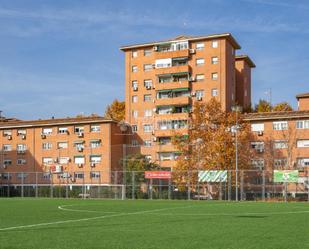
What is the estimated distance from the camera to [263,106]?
10112cm

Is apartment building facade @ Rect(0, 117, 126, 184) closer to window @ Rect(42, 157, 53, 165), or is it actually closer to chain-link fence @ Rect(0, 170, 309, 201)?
window @ Rect(42, 157, 53, 165)

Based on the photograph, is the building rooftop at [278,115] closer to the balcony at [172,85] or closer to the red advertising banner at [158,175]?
the balcony at [172,85]

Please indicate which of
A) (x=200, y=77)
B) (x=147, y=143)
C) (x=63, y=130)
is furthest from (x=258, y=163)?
(x=63, y=130)

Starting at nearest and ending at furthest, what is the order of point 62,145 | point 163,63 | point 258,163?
point 258,163
point 163,63
point 62,145

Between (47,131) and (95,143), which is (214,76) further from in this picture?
(47,131)

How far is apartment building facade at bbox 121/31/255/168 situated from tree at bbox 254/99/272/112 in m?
Answer: 9.84

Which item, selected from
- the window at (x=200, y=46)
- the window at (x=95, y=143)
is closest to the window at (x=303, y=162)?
the window at (x=200, y=46)

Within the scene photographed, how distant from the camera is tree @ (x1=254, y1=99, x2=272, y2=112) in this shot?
9944cm

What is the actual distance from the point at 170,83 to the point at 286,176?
3787 cm

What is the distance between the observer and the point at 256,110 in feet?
336

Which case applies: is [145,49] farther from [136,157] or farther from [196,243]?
[196,243]

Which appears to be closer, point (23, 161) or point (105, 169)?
point (105, 169)

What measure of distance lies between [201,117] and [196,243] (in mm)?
57241

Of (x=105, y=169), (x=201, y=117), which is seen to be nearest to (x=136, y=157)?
(x=105, y=169)
